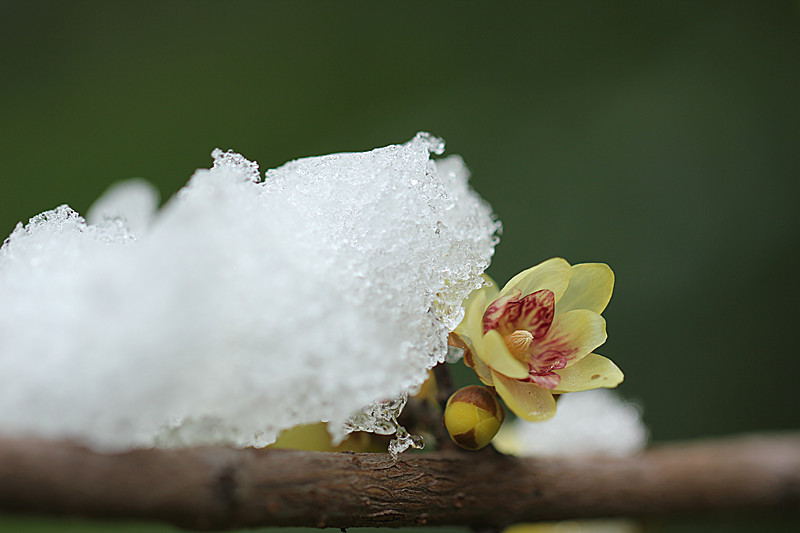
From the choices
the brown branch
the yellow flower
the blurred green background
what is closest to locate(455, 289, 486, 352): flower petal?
the yellow flower

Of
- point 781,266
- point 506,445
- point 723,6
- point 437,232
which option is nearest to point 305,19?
point 723,6

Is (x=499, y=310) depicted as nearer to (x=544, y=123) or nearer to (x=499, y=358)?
(x=499, y=358)

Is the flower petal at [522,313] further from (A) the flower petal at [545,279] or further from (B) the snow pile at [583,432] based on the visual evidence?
(B) the snow pile at [583,432]

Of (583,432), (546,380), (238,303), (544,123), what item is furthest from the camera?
(544,123)

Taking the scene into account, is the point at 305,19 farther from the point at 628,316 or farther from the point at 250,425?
the point at 250,425

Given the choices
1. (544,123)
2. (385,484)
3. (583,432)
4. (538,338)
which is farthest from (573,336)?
(544,123)

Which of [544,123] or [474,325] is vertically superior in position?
[544,123]
